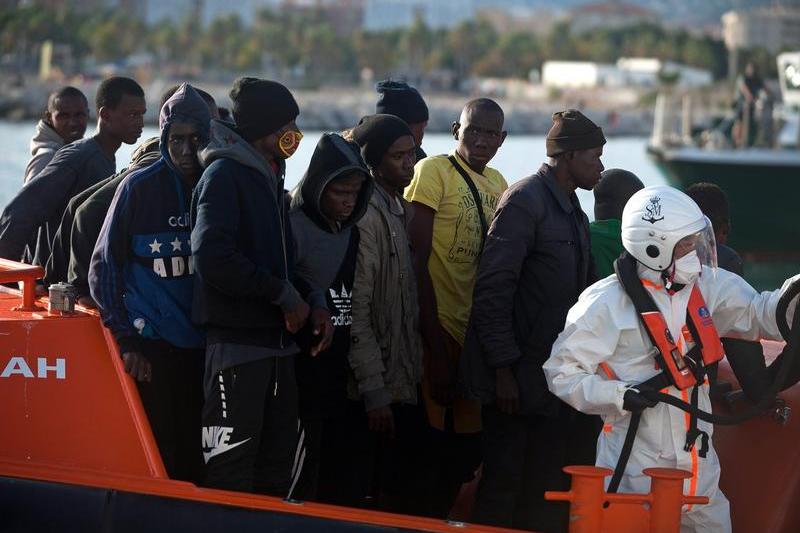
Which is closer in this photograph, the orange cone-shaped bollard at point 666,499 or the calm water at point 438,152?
the orange cone-shaped bollard at point 666,499

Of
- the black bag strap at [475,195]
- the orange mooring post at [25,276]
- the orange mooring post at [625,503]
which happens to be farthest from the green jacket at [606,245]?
the orange mooring post at [25,276]

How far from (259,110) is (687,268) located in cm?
140

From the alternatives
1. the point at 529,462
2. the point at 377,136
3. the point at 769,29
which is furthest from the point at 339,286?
the point at 769,29

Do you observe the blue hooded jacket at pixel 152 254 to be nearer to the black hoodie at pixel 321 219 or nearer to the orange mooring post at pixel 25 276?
the orange mooring post at pixel 25 276

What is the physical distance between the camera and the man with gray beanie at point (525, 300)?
4.82 meters

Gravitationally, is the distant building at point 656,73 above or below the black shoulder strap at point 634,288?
above

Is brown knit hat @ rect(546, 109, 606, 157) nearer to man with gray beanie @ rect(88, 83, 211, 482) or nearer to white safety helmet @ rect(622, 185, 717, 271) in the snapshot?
white safety helmet @ rect(622, 185, 717, 271)

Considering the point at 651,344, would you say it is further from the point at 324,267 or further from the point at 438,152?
the point at 438,152

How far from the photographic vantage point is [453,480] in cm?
557

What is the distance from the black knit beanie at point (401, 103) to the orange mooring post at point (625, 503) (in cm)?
243

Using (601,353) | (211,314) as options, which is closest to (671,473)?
(601,353)

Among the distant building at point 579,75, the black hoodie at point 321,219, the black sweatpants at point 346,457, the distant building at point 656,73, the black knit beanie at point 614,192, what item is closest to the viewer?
the black hoodie at point 321,219

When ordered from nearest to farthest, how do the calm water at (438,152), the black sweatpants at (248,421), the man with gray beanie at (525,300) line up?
1. the black sweatpants at (248,421)
2. the man with gray beanie at (525,300)
3. the calm water at (438,152)

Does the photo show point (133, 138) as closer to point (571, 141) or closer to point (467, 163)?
point (467, 163)
